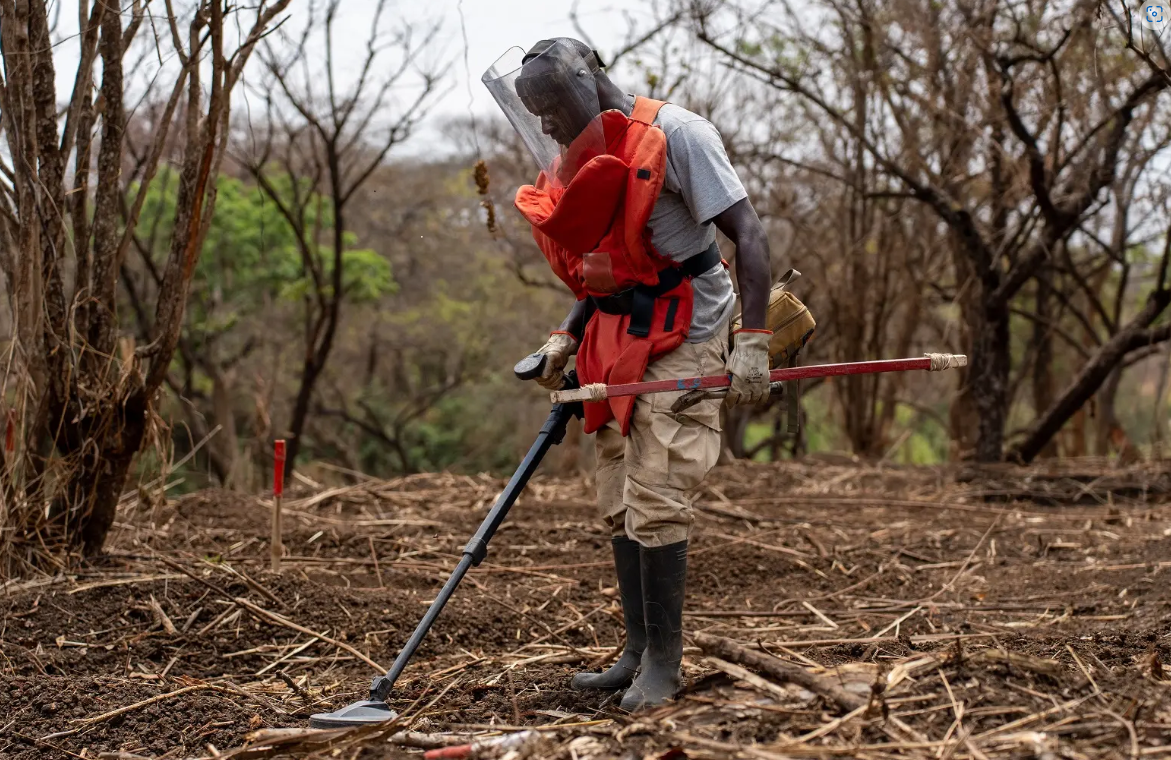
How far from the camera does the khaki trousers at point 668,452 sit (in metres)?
3.34

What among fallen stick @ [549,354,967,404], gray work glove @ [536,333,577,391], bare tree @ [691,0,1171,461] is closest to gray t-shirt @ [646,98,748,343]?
fallen stick @ [549,354,967,404]

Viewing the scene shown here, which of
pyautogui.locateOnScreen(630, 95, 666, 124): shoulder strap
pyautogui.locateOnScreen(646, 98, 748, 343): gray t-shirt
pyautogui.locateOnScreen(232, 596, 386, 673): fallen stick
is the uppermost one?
pyautogui.locateOnScreen(630, 95, 666, 124): shoulder strap

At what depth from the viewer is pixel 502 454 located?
930 inches

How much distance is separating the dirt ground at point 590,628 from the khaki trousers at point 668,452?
0.37 m

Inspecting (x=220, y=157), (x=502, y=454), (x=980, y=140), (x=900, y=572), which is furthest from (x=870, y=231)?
(x=502, y=454)

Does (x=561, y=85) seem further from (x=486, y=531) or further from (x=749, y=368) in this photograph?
(x=486, y=531)

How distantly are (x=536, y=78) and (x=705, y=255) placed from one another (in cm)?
72

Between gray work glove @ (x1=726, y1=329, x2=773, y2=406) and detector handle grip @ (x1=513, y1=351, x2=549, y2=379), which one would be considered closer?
gray work glove @ (x1=726, y1=329, x2=773, y2=406)

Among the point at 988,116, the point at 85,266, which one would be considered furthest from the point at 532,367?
the point at 988,116

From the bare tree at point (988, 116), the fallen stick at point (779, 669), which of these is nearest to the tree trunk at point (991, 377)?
the bare tree at point (988, 116)

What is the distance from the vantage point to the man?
3.26 metres

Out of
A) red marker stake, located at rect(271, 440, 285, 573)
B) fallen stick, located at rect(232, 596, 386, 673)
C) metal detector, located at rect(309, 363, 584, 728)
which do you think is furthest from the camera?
red marker stake, located at rect(271, 440, 285, 573)

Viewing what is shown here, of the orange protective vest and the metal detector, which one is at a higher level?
the orange protective vest

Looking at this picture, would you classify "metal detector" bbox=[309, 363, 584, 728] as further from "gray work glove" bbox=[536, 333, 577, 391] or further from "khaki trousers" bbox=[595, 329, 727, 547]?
"khaki trousers" bbox=[595, 329, 727, 547]
